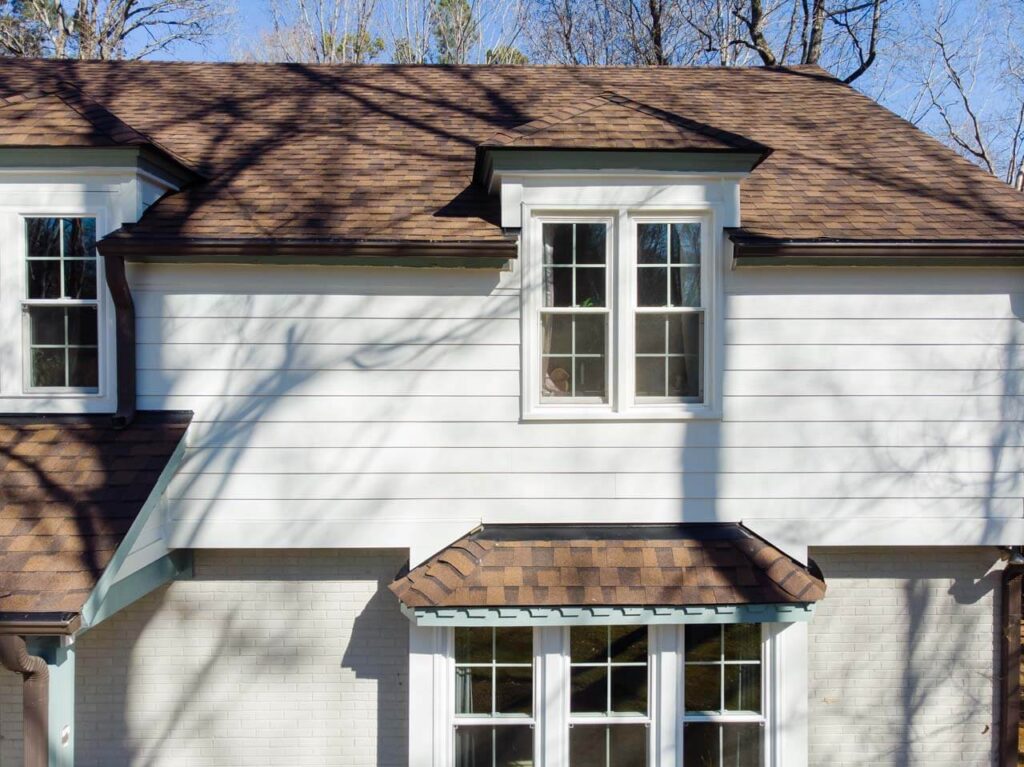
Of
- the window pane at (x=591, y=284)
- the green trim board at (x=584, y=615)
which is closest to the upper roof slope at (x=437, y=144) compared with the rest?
the window pane at (x=591, y=284)

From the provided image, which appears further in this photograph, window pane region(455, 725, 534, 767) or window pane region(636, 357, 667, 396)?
window pane region(636, 357, 667, 396)

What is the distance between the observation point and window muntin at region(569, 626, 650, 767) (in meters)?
6.29

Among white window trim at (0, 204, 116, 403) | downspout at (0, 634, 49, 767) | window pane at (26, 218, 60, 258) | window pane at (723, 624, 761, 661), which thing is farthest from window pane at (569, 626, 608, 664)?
window pane at (26, 218, 60, 258)

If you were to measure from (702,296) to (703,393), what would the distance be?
→ 793 mm

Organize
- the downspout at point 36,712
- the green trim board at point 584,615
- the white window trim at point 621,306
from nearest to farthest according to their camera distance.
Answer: the downspout at point 36,712 < the green trim board at point 584,615 < the white window trim at point 621,306

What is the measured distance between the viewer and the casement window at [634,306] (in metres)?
6.40

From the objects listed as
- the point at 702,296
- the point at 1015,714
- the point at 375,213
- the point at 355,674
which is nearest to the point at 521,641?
the point at 355,674

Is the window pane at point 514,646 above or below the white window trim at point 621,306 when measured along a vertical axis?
below

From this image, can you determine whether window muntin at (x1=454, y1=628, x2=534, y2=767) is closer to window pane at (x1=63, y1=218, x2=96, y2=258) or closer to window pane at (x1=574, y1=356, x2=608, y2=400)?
window pane at (x1=574, y1=356, x2=608, y2=400)

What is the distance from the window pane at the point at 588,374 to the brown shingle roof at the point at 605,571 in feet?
3.72

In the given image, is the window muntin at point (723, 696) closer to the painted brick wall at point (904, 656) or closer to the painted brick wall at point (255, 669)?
the painted brick wall at point (904, 656)

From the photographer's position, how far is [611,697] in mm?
6316

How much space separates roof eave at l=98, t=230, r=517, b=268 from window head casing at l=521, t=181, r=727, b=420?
0.45 metres

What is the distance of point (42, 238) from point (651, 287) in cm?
498
